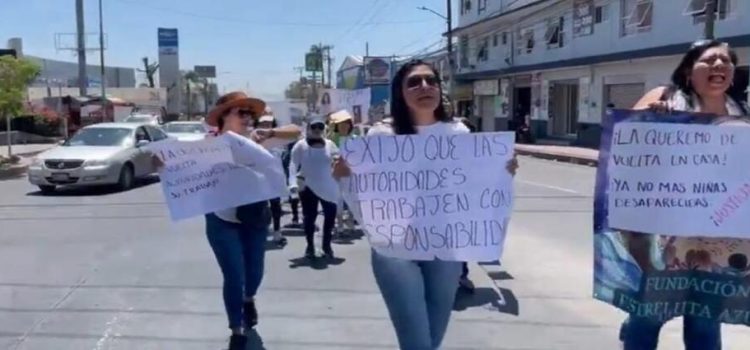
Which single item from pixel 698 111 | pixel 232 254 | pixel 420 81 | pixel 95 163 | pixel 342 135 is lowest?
pixel 95 163

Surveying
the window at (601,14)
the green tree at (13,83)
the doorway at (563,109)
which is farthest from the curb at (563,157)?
the green tree at (13,83)

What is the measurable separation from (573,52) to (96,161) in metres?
24.2

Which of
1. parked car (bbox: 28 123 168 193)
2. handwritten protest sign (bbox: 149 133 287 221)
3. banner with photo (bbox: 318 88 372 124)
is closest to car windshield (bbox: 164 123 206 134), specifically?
parked car (bbox: 28 123 168 193)

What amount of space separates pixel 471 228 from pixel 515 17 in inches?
1494

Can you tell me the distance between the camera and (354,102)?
13.0 metres

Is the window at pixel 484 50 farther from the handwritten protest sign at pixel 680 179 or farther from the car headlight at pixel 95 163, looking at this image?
the handwritten protest sign at pixel 680 179

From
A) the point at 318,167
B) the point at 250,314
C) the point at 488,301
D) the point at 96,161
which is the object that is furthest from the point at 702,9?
the point at 250,314

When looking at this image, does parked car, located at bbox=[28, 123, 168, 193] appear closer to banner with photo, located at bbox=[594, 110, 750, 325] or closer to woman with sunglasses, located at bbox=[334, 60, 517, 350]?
woman with sunglasses, located at bbox=[334, 60, 517, 350]

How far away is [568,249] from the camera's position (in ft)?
27.0

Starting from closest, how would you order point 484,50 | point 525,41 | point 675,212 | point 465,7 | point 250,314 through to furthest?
point 675,212 < point 250,314 < point 525,41 < point 484,50 < point 465,7

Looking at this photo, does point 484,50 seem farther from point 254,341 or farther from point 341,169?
point 341,169

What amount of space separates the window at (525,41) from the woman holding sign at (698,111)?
3596cm

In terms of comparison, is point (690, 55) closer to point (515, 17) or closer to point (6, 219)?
point (6, 219)

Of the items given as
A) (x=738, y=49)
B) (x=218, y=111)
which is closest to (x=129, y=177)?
(x=218, y=111)
